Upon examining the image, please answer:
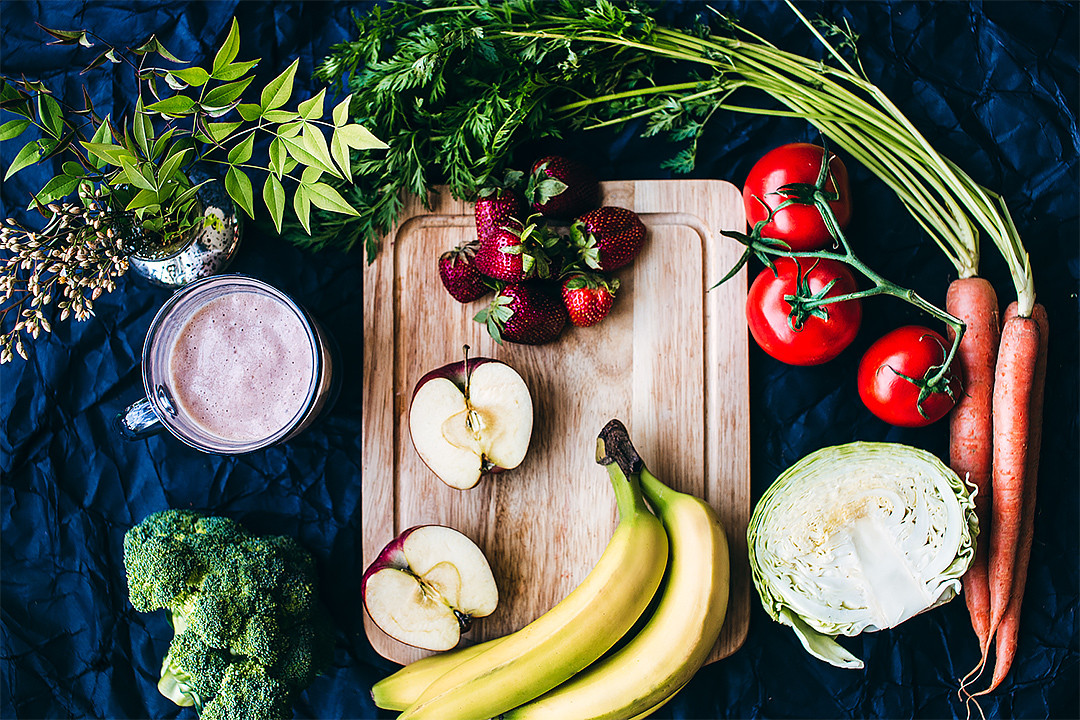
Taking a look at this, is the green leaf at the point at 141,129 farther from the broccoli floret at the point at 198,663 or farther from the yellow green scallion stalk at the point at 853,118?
the broccoli floret at the point at 198,663

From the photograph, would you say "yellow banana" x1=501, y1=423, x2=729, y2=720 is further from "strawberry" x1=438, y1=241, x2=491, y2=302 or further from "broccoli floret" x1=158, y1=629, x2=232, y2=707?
"broccoli floret" x1=158, y1=629, x2=232, y2=707

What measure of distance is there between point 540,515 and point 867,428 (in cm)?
65

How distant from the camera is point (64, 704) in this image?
4.71 ft

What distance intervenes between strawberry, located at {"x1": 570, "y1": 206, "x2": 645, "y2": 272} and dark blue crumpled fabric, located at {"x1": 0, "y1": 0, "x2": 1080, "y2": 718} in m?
0.15

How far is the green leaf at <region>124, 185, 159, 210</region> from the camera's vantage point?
1.01 metres

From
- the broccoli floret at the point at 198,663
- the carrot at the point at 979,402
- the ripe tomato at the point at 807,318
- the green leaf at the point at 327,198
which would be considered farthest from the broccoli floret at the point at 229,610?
the carrot at the point at 979,402

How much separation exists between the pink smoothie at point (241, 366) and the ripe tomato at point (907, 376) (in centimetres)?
100

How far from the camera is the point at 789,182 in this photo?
131 cm

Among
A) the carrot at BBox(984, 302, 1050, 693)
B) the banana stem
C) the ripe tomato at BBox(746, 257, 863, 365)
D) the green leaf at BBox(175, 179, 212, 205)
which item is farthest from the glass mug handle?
the carrot at BBox(984, 302, 1050, 693)

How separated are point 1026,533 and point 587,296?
0.93 m

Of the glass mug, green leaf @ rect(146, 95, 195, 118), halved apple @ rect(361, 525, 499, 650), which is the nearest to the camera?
green leaf @ rect(146, 95, 195, 118)

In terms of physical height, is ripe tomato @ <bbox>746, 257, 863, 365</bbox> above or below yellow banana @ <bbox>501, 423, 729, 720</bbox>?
above

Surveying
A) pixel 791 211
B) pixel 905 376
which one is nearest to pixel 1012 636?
pixel 905 376

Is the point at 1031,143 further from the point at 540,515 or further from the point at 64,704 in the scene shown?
the point at 64,704
